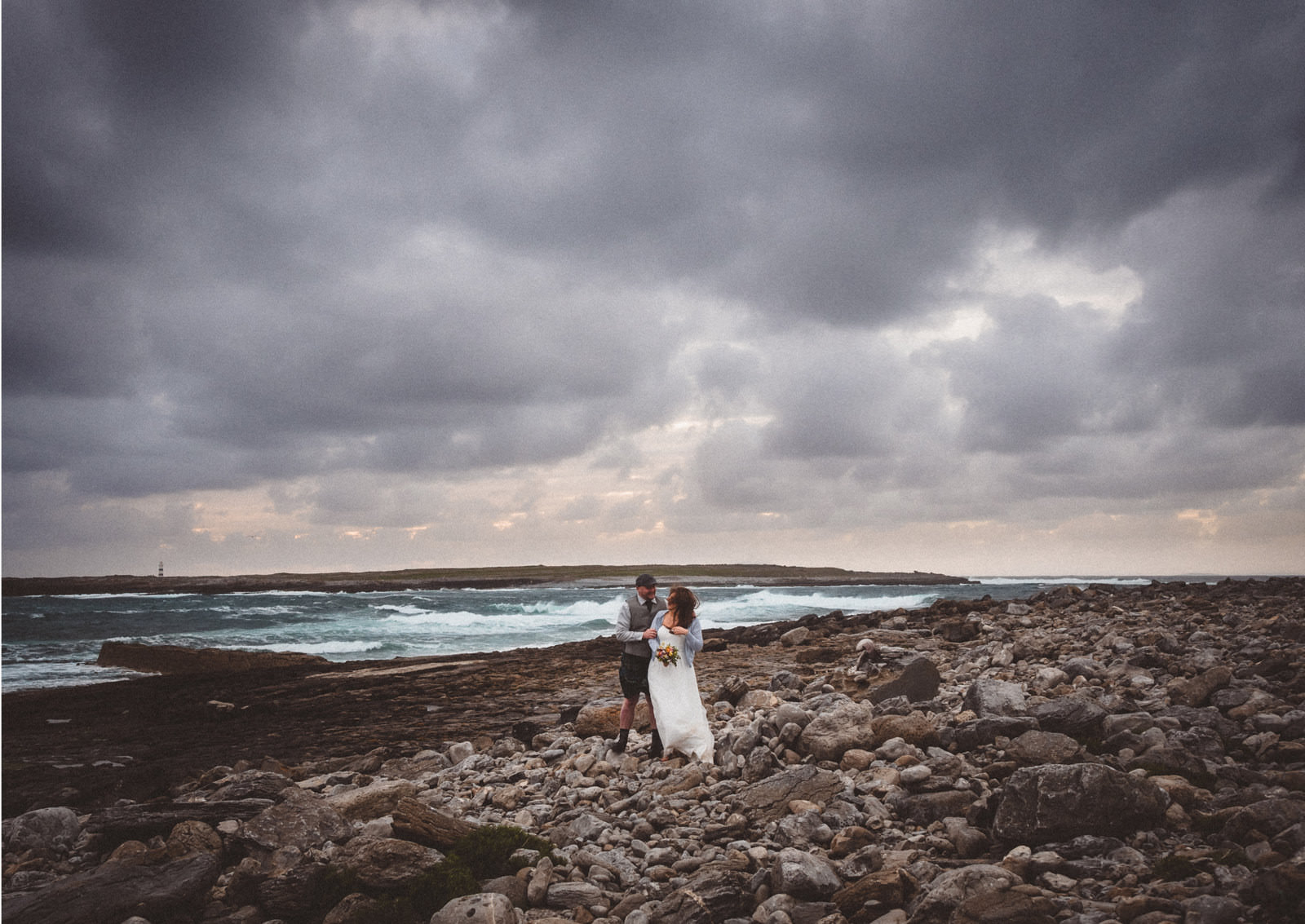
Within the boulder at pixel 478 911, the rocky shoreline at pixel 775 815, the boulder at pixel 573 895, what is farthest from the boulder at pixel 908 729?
the boulder at pixel 478 911

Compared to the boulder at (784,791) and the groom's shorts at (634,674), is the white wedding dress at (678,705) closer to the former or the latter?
the groom's shorts at (634,674)

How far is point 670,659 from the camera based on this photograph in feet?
30.4

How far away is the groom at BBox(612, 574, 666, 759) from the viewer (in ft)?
31.2

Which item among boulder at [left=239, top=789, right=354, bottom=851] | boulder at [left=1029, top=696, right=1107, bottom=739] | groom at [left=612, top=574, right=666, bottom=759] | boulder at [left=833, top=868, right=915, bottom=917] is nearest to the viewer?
boulder at [left=833, top=868, right=915, bottom=917]

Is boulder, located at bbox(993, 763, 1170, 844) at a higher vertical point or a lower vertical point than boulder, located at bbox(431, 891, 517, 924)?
higher

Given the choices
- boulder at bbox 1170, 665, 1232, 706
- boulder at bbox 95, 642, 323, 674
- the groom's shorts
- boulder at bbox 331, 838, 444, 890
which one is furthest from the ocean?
boulder at bbox 1170, 665, 1232, 706

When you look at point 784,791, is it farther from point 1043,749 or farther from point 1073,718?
A: point 1073,718

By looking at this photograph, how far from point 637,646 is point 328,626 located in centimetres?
4502

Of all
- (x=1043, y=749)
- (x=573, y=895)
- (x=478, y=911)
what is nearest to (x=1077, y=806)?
(x=1043, y=749)

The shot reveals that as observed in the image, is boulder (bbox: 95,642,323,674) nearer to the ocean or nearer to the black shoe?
the ocean

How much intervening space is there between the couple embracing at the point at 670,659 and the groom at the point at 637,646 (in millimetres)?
12

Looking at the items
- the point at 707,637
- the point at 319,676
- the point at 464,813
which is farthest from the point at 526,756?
the point at 707,637

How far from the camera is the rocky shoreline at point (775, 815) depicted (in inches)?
195

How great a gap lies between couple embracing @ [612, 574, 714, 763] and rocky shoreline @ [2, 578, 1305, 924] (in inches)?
16.2
